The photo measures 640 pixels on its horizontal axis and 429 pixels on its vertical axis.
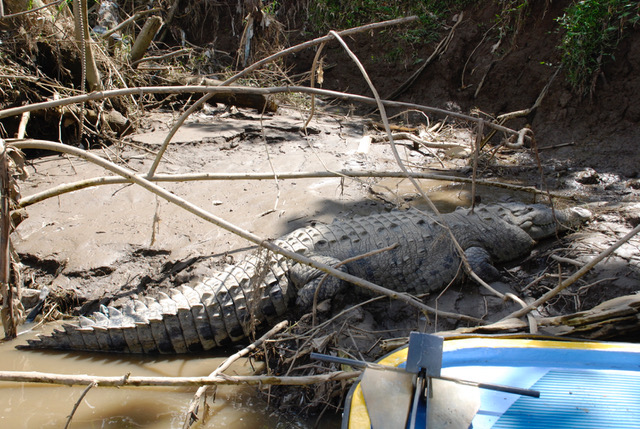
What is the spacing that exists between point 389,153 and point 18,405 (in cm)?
517

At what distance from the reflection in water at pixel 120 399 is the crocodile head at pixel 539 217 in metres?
2.81

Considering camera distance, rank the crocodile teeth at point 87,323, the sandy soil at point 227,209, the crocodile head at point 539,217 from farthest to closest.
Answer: the crocodile head at point 539,217
the sandy soil at point 227,209
the crocodile teeth at point 87,323

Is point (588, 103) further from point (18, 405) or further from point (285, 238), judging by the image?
point (18, 405)

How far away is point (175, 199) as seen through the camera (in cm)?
244

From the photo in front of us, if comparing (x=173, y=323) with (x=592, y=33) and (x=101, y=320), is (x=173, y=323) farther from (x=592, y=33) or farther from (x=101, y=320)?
(x=592, y=33)

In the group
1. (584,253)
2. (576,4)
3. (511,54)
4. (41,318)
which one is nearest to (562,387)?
(584,253)

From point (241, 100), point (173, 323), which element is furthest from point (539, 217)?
point (241, 100)

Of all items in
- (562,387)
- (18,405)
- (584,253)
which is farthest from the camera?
(584,253)

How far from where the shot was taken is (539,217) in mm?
4199

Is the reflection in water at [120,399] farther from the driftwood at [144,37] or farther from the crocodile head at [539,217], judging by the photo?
the driftwood at [144,37]

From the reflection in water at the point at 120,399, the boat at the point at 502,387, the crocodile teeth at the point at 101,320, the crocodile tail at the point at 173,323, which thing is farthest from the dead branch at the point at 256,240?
the crocodile teeth at the point at 101,320

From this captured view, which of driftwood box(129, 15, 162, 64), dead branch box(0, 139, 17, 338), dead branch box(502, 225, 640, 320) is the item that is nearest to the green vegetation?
dead branch box(502, 225, 640, 320)

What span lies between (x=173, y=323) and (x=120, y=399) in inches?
22.5

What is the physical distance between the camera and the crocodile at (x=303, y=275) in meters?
3.08
